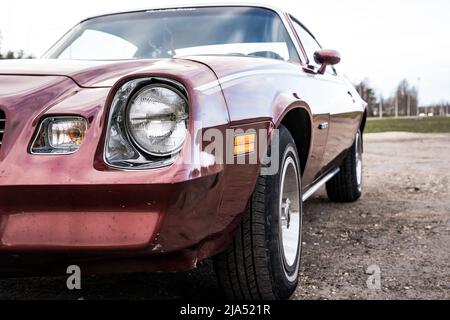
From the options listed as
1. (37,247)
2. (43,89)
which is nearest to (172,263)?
(37,247)

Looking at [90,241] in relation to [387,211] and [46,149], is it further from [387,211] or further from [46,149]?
[387,211]

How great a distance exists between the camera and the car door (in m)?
3.07

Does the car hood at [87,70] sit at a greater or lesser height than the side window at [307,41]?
greater

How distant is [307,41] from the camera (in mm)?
3857

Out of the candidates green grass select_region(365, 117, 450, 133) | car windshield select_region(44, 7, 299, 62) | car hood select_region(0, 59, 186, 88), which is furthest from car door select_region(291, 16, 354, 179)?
green grass select_region(365, 117, 450, 133)

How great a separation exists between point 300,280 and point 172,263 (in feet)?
Answer: 3.43

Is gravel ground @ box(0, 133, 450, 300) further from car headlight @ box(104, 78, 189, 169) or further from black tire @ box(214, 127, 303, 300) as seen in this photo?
car headlight @ box(104, 78, 189, 169)

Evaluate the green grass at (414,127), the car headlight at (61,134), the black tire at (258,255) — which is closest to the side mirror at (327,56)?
the black tire at (258,255)

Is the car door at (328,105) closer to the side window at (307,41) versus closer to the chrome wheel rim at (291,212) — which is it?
the side window at (307,41)

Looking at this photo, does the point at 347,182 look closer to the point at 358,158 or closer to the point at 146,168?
the point at 358,158

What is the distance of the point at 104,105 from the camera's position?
5.39ft

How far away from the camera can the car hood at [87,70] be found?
5.78 feet

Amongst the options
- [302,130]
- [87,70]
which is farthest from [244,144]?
[302,130]

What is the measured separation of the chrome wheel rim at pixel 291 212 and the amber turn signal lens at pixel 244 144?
440 millimetres
